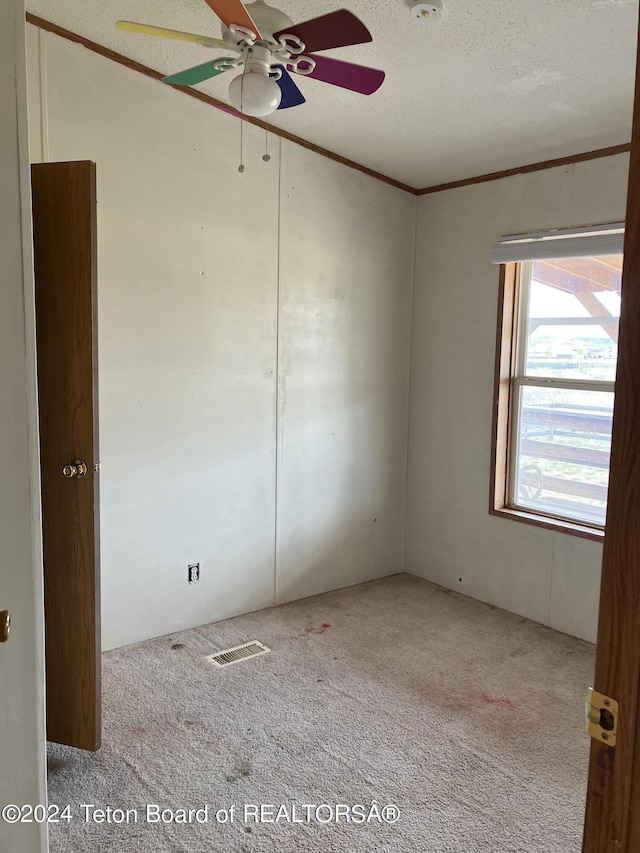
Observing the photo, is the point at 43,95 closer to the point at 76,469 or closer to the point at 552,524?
the point at 76,469

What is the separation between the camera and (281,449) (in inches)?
150

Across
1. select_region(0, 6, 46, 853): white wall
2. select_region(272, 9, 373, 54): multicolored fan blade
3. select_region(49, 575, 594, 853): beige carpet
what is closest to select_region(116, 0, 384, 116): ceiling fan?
select_region(272, 9, 373, 54): multicolored fan blade

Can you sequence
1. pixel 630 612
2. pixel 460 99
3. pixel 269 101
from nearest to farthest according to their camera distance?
pixel 630 612 < pixel 269 101 < pixel 460 99

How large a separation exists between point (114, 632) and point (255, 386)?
1481 millimetres

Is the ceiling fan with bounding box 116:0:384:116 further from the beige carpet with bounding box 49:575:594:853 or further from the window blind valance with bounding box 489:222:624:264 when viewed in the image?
the beige carpet with bounding box 49:575:594:853

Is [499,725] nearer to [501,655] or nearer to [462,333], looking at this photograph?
[501,655]

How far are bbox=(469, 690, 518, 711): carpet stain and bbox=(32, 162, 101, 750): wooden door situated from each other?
62.8 inches

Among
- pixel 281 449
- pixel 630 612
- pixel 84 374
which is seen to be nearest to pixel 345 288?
pixel 281 449

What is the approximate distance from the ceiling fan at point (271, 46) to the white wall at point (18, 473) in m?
0.80

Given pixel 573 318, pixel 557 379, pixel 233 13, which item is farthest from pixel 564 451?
pixel 233 13

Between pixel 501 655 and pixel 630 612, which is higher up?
pixel 630 612

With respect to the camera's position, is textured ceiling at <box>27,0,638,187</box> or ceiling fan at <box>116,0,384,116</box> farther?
textured ceiling at <box>27,0,638,187</box>

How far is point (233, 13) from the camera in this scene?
1.73m

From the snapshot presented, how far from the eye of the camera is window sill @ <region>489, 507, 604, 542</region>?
11.1 feet
